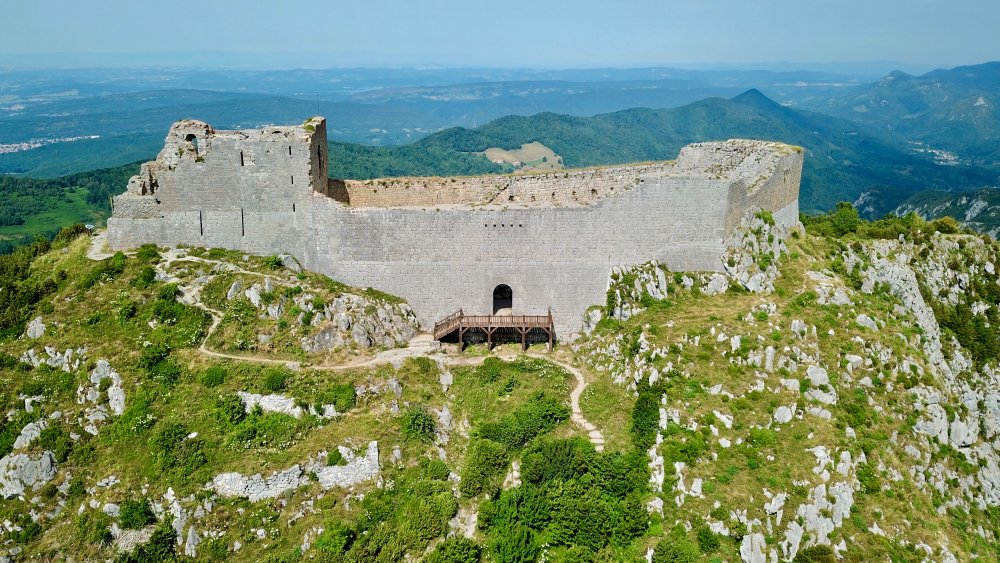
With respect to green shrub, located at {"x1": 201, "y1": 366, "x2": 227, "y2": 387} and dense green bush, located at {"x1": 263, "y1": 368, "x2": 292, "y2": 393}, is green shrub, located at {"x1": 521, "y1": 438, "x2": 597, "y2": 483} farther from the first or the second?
green shrub, located at {"x1": 201, "y1": 366, "x2": 227, "y2": 387}

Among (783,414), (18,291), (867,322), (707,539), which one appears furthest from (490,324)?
(18,291)

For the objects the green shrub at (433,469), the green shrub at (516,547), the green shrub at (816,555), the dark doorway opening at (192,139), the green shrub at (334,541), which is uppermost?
the dark doorway opening at (192,139)

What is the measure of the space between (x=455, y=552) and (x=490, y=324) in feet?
41.4

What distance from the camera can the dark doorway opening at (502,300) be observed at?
35938 millimetres

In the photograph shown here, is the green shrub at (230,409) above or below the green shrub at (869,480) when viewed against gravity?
above

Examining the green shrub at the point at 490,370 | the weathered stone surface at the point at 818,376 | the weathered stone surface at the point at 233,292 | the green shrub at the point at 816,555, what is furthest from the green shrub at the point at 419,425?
the weathered stone surface at the point at 818,376

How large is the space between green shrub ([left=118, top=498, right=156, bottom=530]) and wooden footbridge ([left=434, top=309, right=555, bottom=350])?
1416cm

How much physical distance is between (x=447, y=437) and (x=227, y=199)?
1675 cm

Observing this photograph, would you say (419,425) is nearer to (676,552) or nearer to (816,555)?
(676,552)

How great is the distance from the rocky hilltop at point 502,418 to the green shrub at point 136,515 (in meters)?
0.09

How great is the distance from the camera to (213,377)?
95.6 ft

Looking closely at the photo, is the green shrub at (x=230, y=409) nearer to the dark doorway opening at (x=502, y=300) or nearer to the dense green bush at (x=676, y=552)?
the dark doorway opening at (x=502, y=300)

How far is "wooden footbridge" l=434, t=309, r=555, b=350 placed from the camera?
111 feet

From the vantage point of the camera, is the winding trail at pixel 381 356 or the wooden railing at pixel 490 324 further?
the wooden railing at pixel 490 324
